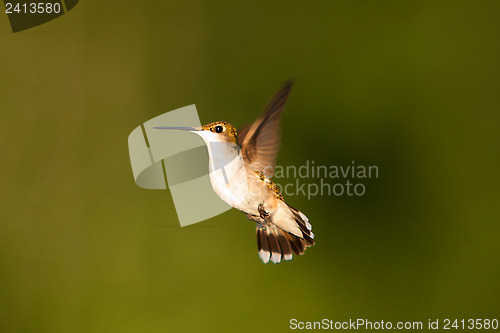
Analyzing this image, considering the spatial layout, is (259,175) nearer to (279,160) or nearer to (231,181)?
(231,181)

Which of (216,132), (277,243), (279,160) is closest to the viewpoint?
(216,132)

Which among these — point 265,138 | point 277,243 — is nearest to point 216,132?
point 265,138

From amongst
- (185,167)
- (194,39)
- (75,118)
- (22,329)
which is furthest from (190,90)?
(22,329)

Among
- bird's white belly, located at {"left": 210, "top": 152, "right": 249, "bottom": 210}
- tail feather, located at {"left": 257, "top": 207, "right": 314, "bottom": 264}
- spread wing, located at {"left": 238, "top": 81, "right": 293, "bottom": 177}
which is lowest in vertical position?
tail feather, located at {"left": 257, "top": 207, "right": 314, "bottom": 264}

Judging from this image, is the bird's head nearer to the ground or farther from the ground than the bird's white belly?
farther from the ground

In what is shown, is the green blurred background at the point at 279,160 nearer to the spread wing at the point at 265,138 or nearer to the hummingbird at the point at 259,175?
the hummingbird at the point at 259,175

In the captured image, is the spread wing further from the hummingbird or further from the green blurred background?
the green blurred background

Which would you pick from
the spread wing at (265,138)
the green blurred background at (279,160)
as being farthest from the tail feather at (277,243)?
the green blurred background at (279,160)

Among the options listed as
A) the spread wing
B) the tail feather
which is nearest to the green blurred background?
the tail feather
